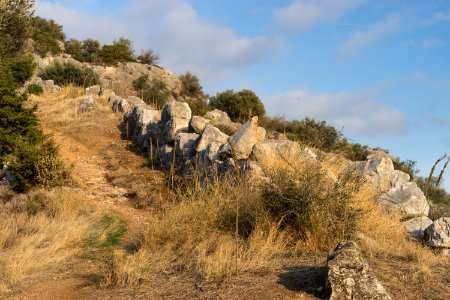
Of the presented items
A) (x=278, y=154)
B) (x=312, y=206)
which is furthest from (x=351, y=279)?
(x=278, y=154)

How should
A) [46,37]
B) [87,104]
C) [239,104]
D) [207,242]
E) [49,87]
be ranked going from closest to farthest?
[207,242] → [87,104] → [239,104] → [49,87] → [46,37]

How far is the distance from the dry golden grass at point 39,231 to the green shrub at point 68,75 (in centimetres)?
1950

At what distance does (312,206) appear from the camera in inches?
264

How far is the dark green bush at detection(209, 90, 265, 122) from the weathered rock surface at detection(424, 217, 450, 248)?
16.6 metres

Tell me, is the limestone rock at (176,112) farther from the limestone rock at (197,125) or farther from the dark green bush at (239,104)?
the dark green bush at (239,104)

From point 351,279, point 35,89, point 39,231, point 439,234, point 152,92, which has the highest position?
point 152,92

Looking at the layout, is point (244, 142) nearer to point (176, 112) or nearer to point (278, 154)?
point (278, 154)

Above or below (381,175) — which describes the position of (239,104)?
above

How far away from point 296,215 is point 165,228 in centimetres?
203

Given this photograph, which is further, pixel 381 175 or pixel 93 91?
pixel 93 91

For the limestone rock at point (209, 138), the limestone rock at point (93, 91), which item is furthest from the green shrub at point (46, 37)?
the limestone rock at point (209, 138)

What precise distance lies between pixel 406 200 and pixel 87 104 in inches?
597

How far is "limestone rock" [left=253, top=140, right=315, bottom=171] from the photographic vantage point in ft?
31.2

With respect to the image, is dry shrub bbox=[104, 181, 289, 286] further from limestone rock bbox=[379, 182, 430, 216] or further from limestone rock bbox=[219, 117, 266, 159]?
limestone rock bbox=[379, 182, 430, 216]
